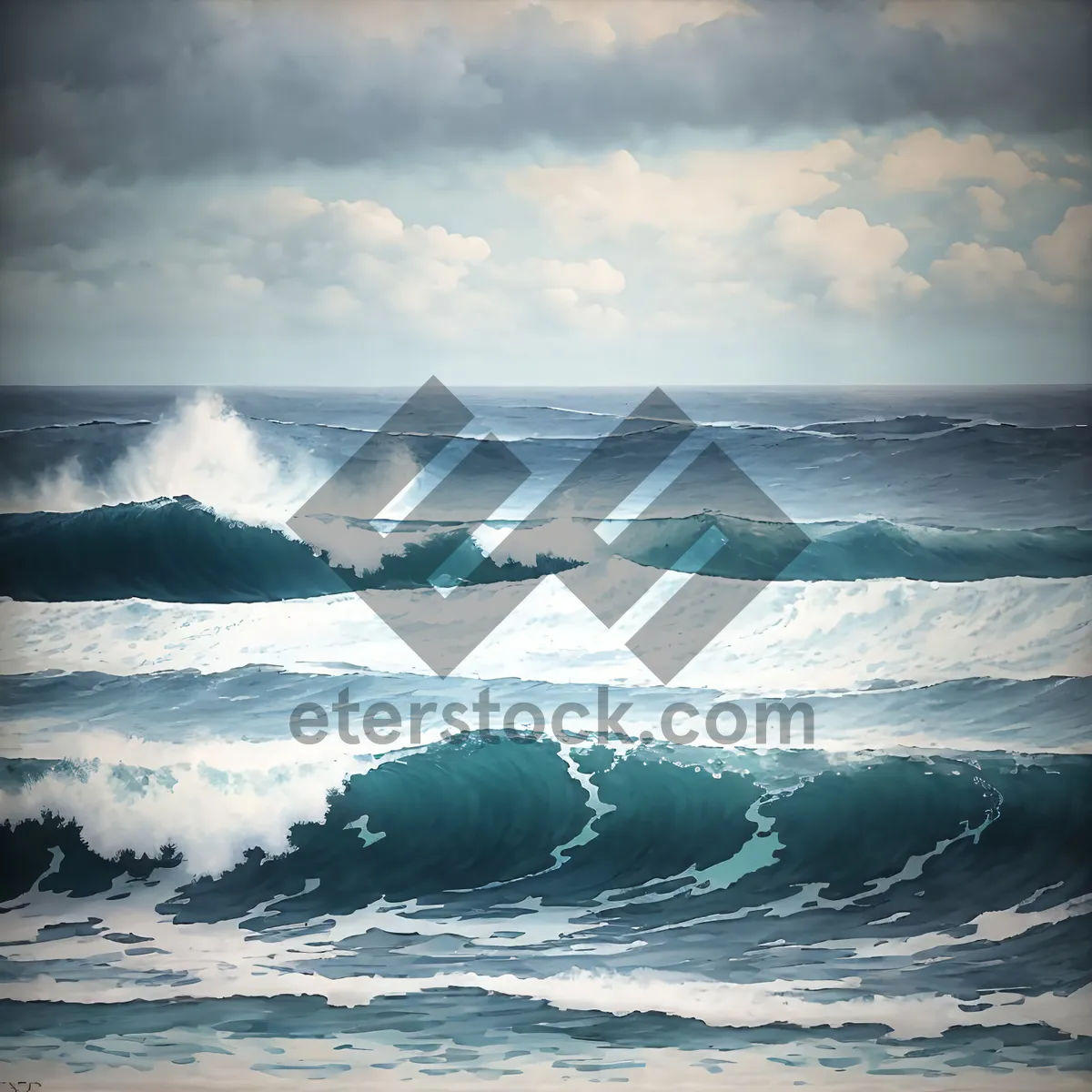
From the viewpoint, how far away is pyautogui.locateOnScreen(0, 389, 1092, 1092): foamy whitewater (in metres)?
2.73

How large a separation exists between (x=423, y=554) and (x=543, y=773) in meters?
0.69

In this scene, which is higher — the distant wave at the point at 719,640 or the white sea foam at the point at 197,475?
the white sea foam at the point at 197,475

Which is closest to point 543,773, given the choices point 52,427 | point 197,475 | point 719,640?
point 719,640

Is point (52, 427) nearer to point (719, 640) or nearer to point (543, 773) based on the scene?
point (543, 773)

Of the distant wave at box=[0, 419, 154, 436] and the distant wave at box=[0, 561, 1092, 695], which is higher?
the distant wave at box=[0, 419, 154, 436]

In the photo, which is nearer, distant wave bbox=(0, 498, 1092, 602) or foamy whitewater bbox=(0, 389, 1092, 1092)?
foamy whitewater bbox=(0, 389, 1092, 1092)

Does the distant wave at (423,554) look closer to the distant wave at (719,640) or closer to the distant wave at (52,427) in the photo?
the distant wave at (719,640)

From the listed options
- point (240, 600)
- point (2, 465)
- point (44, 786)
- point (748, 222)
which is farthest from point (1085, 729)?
Result: point (2, 465)

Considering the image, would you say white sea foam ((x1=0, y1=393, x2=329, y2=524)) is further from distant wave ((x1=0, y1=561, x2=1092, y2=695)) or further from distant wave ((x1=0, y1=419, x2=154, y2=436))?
distant wave ((x1=0, y1=561, x2=1092, y2=695))

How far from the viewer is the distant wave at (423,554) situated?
114 inches

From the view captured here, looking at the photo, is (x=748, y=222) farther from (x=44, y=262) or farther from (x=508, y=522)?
(x=44, y=262)

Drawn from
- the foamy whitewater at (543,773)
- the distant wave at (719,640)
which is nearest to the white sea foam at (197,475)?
the foamy whitewater at (543,773)

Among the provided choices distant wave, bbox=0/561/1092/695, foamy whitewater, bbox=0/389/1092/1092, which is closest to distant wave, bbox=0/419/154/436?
foamy whitewater, bbox=0/389/1092/1092

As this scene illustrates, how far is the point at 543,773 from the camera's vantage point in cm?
290
